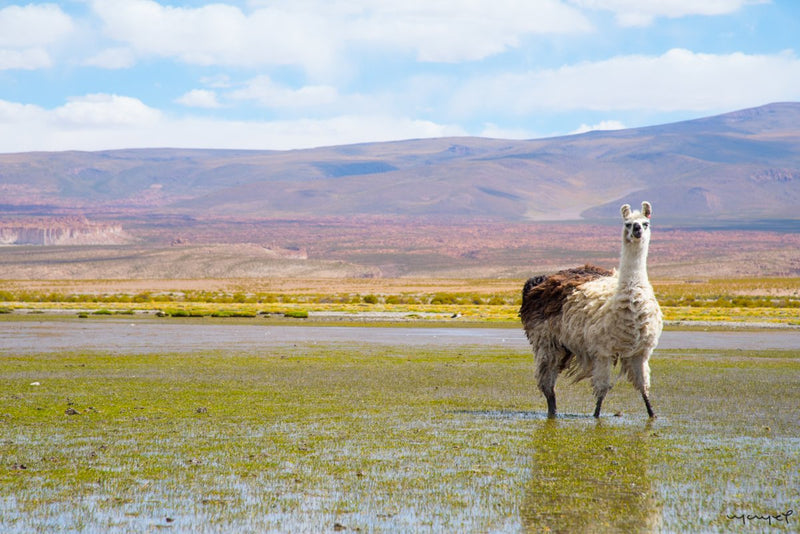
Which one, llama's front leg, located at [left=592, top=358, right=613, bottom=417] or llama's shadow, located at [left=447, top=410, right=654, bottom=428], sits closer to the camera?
llama's front leg, located at [left=592, top=358, right=613, bottom=417]

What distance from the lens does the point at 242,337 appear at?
27.8 metres

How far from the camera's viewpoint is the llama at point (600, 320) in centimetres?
1133

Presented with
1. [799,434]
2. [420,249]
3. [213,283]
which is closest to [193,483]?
[799,434]

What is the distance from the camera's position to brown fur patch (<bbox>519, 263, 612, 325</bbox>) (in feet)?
Result: 41.9

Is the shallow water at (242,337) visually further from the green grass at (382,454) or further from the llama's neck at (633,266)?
the llama's neck at (633,266)

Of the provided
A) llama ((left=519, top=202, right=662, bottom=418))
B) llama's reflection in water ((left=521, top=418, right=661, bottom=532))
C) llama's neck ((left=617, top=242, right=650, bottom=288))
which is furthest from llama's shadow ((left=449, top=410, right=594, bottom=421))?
llama's neck ((left=617, top=242, right=650, bottom=288))

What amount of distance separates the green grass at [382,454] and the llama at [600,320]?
0.58 m

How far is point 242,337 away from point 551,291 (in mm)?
16254

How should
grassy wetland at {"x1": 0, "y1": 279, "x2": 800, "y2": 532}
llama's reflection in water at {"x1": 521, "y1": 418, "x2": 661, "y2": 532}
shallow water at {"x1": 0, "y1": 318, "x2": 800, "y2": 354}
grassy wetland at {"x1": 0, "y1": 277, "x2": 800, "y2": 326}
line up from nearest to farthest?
llama's reflection in water at {"x1": 521, "y1": 418, "x2": 661, "y2": 532}, grassy wetland at {"x1": 0, "y1": 279, "x2": 800, "y2": 532}, shallow water at {"x1": 0, "y1": 318, "x2": 800, "y2": 354}, grassy wetland at {"x1": 0, "y1": 277, "x2": 800, "y2": 326}

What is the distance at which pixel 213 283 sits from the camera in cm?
7919

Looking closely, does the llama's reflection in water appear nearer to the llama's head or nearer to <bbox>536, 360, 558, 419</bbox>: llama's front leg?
<bbox>536, 360, 558, 419</bbox>: llama's front leg

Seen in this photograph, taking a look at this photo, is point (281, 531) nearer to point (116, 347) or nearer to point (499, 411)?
point (499, 411)

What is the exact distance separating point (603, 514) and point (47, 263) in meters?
105

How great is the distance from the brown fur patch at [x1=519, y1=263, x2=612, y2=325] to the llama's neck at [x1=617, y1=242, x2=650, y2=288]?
125 cm
